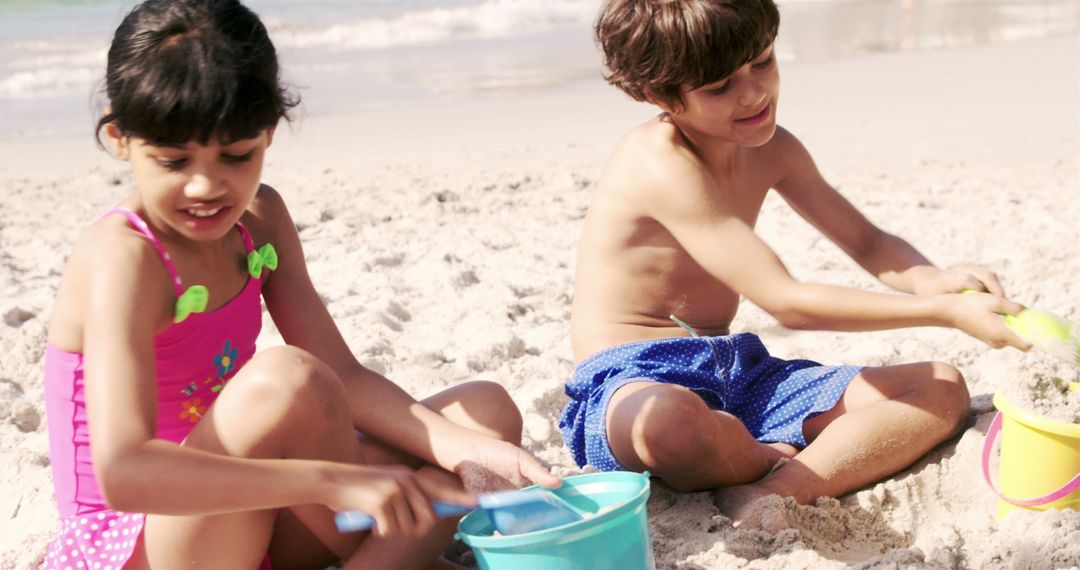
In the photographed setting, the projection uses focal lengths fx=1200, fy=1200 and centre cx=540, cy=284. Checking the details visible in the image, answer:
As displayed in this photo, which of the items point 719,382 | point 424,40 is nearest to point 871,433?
point 719,382

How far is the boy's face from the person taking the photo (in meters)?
2.40

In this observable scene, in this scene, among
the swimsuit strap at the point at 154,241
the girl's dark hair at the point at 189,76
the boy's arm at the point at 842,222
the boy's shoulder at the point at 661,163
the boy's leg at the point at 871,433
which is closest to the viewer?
the girl's dark hair at the point at 189,76

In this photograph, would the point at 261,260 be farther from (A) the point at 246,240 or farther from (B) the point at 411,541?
(B) the point at 411,541

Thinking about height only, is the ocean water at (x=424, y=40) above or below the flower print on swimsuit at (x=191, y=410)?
below

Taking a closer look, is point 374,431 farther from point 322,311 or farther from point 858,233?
point 858,233

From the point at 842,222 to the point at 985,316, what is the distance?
658mm

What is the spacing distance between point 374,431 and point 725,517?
2.26ft

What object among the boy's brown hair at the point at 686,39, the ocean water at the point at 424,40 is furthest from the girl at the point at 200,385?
the ocean water at the point at 424,40

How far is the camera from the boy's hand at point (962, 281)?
240cm

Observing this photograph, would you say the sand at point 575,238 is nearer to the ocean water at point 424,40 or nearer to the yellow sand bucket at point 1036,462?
the yellow sand bucket at point 1036,462

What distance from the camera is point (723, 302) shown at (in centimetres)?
265

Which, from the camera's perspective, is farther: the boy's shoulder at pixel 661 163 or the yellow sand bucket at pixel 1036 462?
the boy's shoulder at pixel 661 163

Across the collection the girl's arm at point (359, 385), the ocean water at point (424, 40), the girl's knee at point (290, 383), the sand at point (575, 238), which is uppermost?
the girl's knee at point (290, 383)

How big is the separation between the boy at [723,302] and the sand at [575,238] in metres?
0.12
